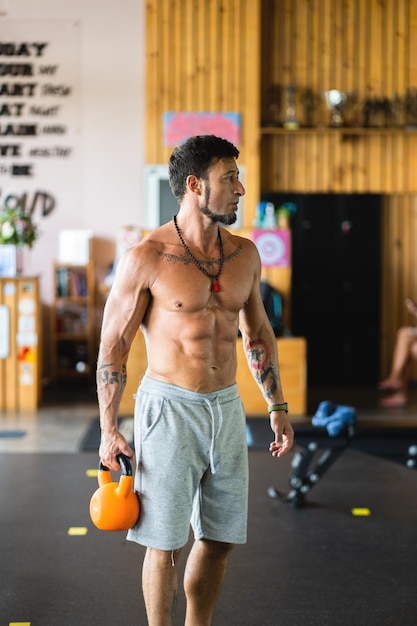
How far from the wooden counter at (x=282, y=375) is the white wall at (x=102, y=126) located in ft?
6.02

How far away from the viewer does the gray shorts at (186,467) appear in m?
2.61

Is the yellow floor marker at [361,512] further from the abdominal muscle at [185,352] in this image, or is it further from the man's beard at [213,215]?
the man's beard at [213,215]

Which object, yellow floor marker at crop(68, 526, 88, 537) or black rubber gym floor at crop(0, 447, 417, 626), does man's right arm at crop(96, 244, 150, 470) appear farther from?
yellow floor marker at crop(68, 526, 88, 537)

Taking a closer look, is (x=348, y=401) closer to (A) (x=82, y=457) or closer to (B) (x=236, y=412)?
(A) (x=82, y=457)

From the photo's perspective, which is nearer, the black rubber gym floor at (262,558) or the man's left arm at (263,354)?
the man's left arm at (263,354)

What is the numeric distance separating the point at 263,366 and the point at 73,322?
5.90 meters

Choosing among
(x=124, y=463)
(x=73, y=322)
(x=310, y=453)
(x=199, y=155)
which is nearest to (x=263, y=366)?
(x=124, y=463)

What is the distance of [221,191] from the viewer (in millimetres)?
2666

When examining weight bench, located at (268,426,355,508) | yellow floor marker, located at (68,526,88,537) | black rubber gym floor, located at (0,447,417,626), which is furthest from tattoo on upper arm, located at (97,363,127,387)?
weight bench, located at (268,426,355,508)

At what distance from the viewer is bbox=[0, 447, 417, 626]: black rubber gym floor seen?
3.38m

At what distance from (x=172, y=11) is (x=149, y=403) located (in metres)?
6.62

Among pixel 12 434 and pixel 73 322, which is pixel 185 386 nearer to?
pixel 12 434

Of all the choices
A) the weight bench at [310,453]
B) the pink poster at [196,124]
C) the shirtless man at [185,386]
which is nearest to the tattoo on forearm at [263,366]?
the shirtless man at [185,386]

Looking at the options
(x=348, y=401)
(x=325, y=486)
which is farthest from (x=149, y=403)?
(x=348, y=401)
